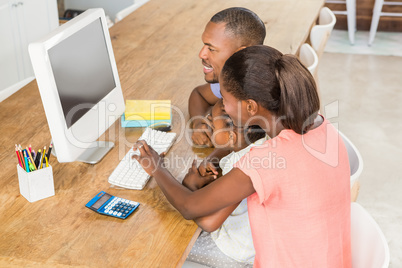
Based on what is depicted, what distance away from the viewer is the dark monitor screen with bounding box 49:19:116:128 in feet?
5.15

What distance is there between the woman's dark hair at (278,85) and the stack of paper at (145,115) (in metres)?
0.67

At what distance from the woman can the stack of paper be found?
1.98 ft

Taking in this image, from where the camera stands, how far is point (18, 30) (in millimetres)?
3686

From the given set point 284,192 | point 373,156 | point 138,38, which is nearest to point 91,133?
point 284,192

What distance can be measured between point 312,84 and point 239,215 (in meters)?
0.55

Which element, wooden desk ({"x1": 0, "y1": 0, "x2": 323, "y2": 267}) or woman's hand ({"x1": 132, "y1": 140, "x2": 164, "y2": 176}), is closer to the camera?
wooden desk ({"x1": 0, "y1": 0, "x2": 323, "y2": 267})

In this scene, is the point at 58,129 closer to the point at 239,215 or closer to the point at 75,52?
the point at 75,52

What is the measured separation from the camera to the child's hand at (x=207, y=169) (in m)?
1.61

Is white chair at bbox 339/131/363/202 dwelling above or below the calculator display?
below

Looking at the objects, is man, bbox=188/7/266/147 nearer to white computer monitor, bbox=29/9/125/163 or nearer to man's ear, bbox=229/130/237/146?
man's ear, bbox=229/130/237/146

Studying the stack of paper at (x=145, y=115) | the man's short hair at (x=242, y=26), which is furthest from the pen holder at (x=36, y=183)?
the man's short hair at (x=242, y=26)

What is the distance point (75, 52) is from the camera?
1.63 meters

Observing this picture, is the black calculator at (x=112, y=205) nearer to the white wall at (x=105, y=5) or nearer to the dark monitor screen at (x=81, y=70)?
the dark monitor screen at (x=81, y=70)

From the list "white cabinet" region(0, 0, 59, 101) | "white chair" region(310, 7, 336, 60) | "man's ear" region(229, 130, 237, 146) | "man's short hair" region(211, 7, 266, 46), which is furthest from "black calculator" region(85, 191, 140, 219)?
"white cabinet" region(0, 0, 59, 101)
